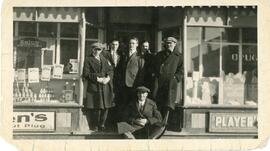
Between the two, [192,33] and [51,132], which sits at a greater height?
[192,33]

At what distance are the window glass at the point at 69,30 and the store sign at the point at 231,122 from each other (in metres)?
1.08

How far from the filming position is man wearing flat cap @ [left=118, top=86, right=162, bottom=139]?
3920 millimetres

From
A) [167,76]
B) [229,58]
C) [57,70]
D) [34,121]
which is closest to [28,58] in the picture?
[57,70]

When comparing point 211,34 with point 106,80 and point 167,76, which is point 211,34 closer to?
point 167,76

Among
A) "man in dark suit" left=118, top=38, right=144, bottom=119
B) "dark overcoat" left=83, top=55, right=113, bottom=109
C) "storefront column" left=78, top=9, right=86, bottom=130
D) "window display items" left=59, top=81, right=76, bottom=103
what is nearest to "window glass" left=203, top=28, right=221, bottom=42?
"man in dark suit" left=118, top=38, right=144, bottom=119

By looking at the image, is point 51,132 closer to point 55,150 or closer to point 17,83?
point 55,150

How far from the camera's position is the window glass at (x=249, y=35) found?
3918mm

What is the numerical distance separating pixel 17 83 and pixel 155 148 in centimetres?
101

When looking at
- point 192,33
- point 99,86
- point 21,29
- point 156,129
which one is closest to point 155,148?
point 156,129

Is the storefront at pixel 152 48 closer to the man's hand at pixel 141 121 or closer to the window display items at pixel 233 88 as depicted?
the window display items at pixel 233 88

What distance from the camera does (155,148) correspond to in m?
3.86

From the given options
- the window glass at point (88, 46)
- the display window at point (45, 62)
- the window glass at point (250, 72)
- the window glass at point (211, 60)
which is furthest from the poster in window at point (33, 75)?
the window glass at point (250, 72)

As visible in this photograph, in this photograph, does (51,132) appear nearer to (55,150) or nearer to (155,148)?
(55,150)

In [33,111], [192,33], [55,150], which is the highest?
Result: [192,33]
